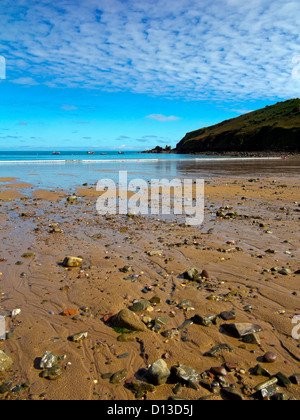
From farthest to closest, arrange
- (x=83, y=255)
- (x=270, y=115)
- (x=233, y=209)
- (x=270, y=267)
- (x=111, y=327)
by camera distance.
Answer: (x=270, y=115) → (x=233, y=209) → (x=83, y=255) → (x=270, y=267) → (x=111, y=327)

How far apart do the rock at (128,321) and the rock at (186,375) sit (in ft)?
3.32

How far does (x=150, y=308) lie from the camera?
187 inches

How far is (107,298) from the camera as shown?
5.13 meters

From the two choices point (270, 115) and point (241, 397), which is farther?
point (270, 115)

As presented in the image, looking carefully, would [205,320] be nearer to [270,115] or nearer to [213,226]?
[213,226]

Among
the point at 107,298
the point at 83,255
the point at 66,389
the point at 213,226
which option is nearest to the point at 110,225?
the point at 83,255

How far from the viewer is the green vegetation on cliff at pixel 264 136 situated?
Answer: 103 metres

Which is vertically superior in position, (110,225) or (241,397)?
(110,225)

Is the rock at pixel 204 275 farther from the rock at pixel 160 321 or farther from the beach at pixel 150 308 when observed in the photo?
the rock at pixel 160 321

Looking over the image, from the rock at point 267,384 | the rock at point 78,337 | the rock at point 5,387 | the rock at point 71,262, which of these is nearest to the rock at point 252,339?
the rock at point 267,384

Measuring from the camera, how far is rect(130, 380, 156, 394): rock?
3.09m
